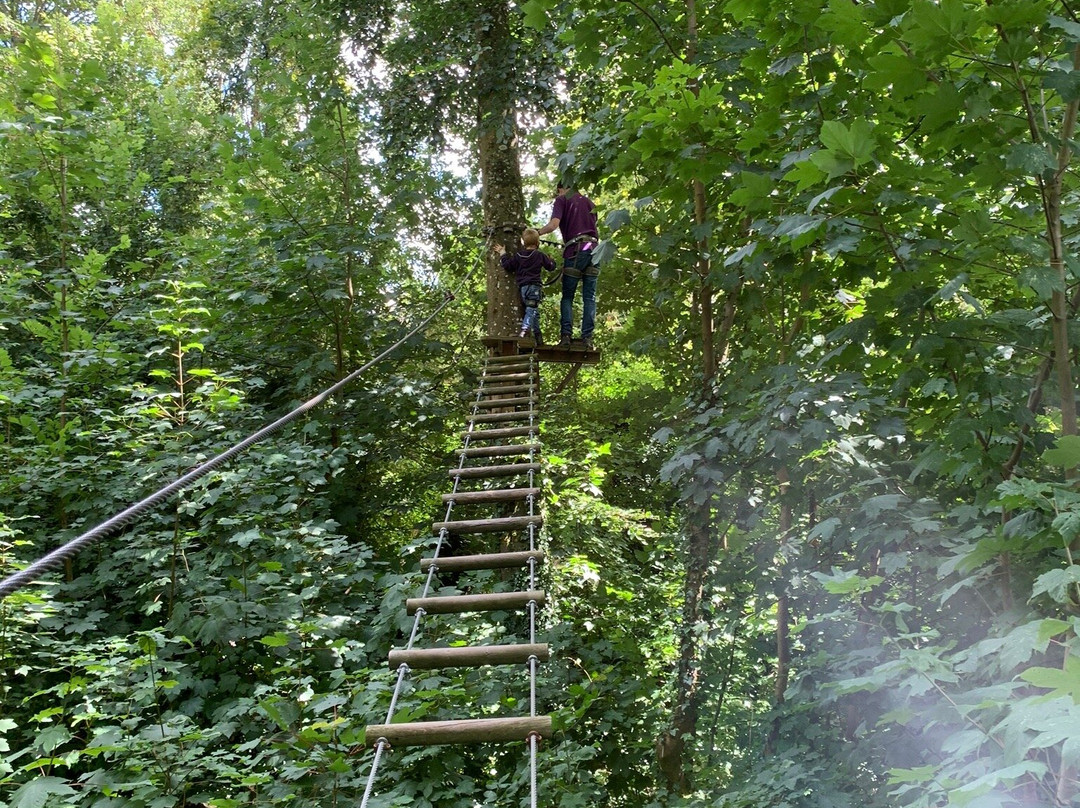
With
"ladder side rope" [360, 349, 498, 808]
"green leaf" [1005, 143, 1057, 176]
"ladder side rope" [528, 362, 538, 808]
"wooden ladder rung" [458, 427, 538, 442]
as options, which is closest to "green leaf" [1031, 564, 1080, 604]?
"green leaf" [1005, 143, 1057, 176]

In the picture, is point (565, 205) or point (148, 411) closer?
Answer: point (148, 411)

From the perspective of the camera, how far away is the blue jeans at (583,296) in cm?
584

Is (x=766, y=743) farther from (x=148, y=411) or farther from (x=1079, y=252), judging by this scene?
(x=148, y=411)

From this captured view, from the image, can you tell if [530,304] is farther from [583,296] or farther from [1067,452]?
[1067,452]

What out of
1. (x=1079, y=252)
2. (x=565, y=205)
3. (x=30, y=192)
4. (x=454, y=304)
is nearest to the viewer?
(x=1079, y=252)

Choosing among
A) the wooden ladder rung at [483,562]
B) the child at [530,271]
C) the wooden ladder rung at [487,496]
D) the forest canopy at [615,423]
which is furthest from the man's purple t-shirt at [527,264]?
the wooden ladder rung at [483,562]

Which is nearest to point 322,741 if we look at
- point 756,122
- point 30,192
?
point 756,122

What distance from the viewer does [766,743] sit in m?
3.22

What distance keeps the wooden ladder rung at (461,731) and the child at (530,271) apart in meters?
3.76

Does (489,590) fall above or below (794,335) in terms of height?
below

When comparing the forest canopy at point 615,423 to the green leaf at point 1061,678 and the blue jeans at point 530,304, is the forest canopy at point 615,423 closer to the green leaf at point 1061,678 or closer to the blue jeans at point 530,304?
the green leaf at point 1061,678

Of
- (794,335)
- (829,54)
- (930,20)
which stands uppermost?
(829,54)

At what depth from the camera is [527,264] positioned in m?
5.72

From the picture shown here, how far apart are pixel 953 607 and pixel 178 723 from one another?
9.33ft
